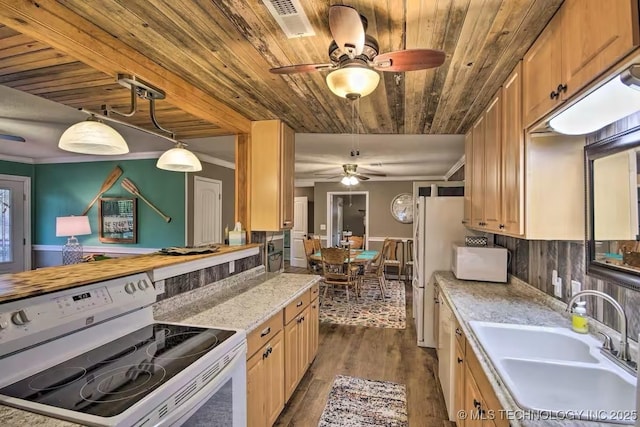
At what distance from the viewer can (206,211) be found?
537cm

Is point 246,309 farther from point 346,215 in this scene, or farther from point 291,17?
point 346,215

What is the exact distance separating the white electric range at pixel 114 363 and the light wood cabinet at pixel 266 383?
23 cm

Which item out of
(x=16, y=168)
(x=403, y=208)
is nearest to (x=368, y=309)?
(x=403, y=208)

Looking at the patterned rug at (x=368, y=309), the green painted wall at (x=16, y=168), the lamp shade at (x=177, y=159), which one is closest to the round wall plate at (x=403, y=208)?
the patterned rug at (x=368, y=309)

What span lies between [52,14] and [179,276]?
1.44 metres

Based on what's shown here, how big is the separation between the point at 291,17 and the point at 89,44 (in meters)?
0.97

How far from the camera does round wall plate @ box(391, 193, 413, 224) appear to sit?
7680mm

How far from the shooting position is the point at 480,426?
1407mm

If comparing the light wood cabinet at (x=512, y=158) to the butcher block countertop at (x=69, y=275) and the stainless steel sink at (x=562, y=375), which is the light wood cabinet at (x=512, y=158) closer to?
the stainless steel sink at (x=562, y=375)

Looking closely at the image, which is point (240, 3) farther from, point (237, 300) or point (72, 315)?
point (237, 300)

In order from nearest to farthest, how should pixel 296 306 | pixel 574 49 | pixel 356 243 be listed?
pixel 574 49 < pixel 296 306 < pixel 356 243

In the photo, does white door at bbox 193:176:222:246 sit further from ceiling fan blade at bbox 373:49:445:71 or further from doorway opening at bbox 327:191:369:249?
ceiling fan blade at bbox 373:49:445:71

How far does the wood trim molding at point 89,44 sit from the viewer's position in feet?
4.13

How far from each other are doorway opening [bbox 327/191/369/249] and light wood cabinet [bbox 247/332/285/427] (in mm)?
Result: 5827
